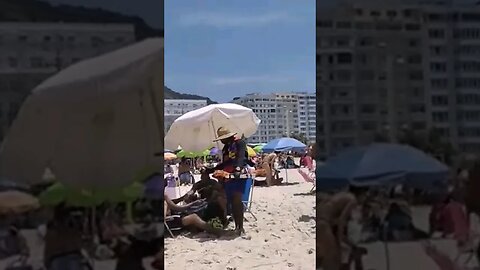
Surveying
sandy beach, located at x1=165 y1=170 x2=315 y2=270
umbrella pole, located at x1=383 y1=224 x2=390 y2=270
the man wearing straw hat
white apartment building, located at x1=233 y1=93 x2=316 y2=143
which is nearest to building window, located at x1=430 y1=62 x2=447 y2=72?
umbrella pole, located at x1=383 y1=224 x2=390 y2=270

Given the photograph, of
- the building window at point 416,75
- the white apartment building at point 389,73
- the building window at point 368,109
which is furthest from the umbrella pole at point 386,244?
the building window at point 416,75

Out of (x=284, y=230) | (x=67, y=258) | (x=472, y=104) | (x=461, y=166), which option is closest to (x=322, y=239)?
(x=461, y=166)

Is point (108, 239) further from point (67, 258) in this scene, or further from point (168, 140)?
point (168, 140)

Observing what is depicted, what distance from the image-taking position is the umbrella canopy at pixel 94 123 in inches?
86.1

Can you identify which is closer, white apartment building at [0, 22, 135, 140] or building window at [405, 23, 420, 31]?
white apartment building at [0, 22, 135, 140]

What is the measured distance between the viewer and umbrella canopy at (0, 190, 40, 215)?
218 centimetres

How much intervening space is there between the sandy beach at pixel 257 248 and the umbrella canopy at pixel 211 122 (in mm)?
1582

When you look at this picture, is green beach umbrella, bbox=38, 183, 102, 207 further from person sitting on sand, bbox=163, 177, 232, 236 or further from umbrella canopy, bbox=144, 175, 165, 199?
person sitting on sand, bbox=163, 177, 232, 236

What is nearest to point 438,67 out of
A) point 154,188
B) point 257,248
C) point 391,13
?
point 391,13

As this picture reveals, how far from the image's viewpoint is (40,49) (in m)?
2.21

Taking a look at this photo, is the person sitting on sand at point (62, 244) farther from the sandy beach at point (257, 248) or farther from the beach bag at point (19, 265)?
the sandy beach at point (257, 248)

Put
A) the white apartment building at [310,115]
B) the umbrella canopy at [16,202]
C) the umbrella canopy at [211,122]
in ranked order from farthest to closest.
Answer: the umbrella canopy at [211,122]
the white apartment building at [310,115]
the umbrella canopy at [16,202]

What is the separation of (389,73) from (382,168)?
40 centimetres

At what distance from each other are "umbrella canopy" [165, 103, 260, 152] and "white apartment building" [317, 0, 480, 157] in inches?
232
